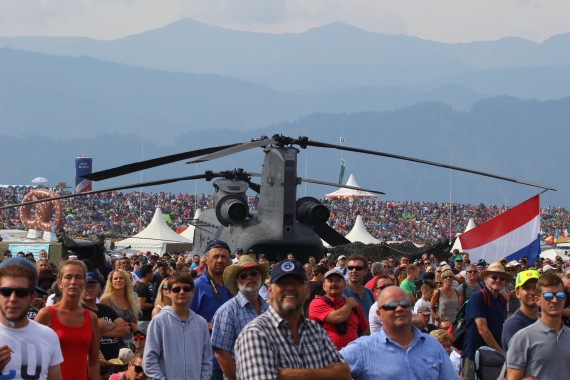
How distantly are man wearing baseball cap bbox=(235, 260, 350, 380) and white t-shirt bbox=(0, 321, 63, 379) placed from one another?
3.88ft

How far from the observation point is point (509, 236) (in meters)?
20.1

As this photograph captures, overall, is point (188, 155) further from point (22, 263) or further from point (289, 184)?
point (22, 263)

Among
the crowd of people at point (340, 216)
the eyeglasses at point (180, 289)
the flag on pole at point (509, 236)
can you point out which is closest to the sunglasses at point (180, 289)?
the eyeglasses at point (180, 289)

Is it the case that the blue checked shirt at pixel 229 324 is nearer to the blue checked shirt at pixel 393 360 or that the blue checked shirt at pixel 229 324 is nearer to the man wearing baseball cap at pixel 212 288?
the man wearing baseball cap at pixel 212 288

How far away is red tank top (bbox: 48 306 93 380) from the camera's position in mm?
6141

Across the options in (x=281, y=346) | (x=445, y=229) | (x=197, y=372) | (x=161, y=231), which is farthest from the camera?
(x=445, y=229)

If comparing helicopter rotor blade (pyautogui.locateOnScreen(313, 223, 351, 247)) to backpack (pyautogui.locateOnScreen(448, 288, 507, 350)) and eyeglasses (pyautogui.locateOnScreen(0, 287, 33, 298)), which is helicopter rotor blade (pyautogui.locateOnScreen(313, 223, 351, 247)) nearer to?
backpack (pyautogui.locateOnScreen(448, 288, 507, 350))

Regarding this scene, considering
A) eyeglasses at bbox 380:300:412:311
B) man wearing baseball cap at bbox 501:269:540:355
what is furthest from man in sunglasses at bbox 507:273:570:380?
eyeglasses at bbox 380:300:412:311

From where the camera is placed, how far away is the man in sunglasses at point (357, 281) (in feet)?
27.5

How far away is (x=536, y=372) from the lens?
19.0ft

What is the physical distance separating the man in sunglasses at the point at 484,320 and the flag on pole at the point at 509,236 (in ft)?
38.4

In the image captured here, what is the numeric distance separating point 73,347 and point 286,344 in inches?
86.9

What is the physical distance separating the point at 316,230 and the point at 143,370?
16370 mm

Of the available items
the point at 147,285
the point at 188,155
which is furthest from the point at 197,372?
the point at 188,155
